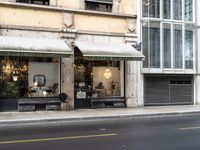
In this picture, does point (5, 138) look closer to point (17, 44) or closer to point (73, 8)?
point (17, 44)

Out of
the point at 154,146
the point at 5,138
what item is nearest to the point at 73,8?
the point at 5,138

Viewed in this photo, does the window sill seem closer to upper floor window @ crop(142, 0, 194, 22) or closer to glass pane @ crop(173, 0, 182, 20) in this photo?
upper floor window @ crop(142, 0, 194, 22)

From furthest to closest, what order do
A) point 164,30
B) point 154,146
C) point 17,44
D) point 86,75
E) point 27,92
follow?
point 164,30 < point 86,75 < point 27,92 < point 17,44 < point 154,146

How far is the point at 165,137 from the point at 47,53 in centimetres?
877

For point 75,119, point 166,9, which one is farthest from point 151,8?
point 75,119

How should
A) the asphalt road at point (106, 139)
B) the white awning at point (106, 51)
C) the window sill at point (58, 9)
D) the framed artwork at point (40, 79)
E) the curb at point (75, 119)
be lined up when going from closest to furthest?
the asphalt road at point (106, 139) → the curb at point (75, 119) → the white awning at point (106, 51) → the window sill at point (58, 9) → the framed artwork at point (40, 79)

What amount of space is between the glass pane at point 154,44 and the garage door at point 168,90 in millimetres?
847

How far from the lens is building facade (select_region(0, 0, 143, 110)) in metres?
19.3

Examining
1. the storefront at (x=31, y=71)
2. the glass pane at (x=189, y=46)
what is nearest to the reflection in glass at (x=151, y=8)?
the glass pane at (x=189, y=46)

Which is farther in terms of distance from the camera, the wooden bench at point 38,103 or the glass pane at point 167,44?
the glass pane at point 167,44

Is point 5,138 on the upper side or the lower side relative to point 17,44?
lower

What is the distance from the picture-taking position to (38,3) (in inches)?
808

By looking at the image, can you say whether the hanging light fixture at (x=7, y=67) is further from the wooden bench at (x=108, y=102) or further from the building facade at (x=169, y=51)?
the building facade at (x=169, y=51)

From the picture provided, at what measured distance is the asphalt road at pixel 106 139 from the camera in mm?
9602
